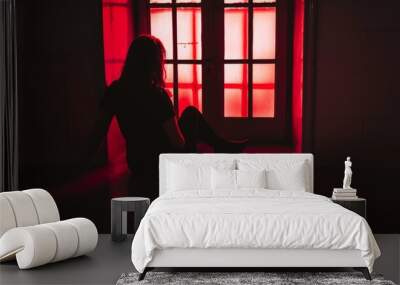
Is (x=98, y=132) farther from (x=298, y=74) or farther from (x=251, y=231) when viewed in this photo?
(x=251, y=231)

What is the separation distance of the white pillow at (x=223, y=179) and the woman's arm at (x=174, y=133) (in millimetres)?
860

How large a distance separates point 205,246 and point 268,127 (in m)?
2.76

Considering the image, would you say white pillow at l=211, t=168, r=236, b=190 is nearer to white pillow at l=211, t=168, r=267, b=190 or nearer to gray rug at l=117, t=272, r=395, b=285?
white pillow at l=211, t=168, r=267, b=190

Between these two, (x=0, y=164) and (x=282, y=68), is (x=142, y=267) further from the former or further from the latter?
(x=282, y=68)

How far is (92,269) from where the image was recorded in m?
5.38

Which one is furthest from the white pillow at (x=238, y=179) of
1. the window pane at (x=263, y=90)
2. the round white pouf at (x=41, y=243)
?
the round white pouf at (x=41, y=243)

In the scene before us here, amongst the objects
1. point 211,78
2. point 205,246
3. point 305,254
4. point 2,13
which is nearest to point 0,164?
point 2,13

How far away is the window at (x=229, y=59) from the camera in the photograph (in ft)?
24.2

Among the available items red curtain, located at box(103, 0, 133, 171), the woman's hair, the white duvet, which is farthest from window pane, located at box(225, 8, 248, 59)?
the white duvet

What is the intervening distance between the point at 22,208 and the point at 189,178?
184 cm

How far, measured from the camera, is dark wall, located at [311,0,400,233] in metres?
7.24

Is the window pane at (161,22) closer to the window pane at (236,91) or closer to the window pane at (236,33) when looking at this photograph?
the window pane at (236,33)

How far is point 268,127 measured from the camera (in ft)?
24.4

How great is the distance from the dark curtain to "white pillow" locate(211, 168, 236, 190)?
2.21 m
